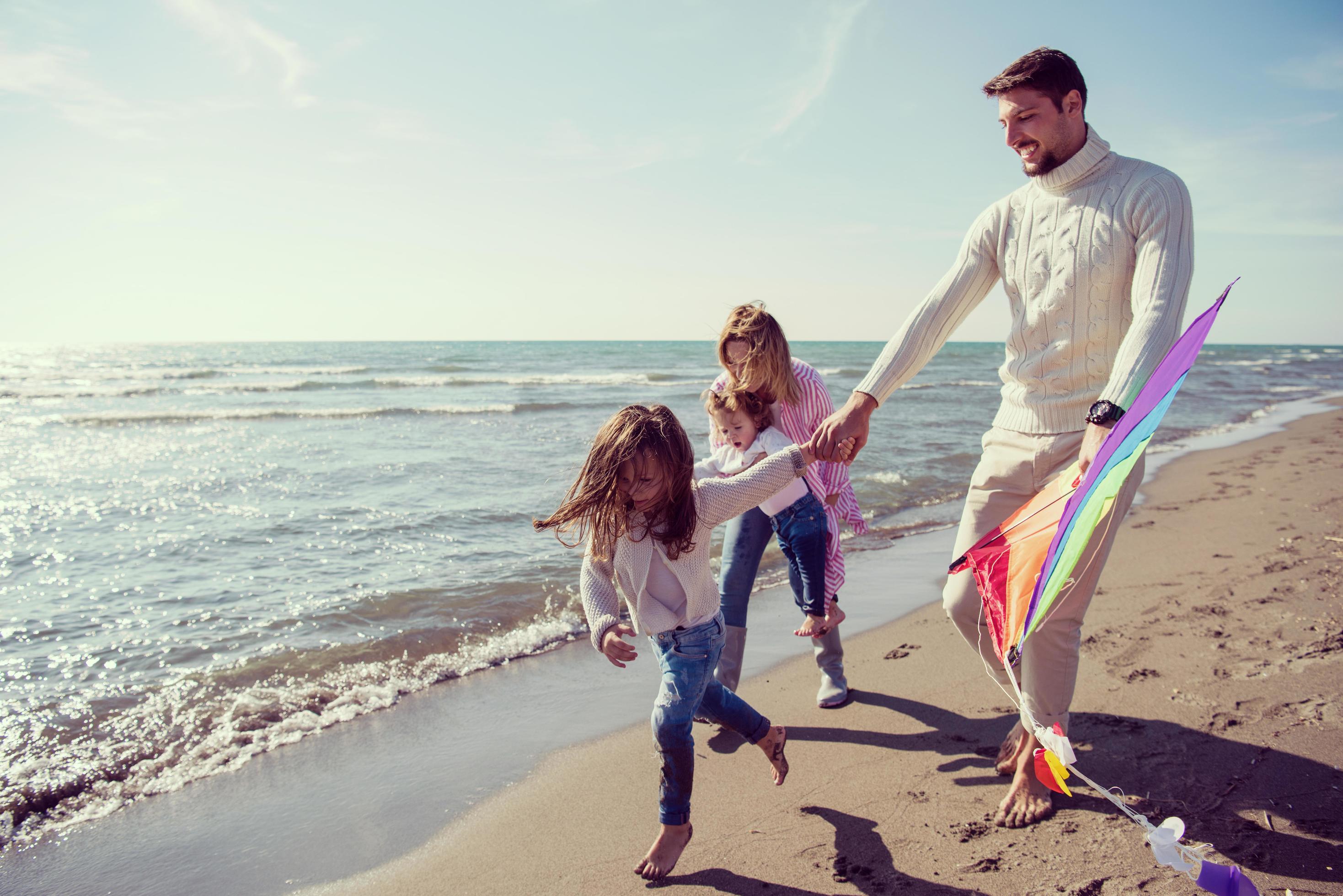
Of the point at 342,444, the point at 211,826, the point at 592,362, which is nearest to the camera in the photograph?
→ the point at 211,826

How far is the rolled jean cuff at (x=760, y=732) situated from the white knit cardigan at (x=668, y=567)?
0.45 m

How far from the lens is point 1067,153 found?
2432 millimetres

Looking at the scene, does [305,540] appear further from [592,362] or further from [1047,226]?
[592,362]

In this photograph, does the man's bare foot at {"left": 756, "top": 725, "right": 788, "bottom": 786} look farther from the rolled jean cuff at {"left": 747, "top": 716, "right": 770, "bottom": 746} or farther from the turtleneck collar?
the turtleneck collar

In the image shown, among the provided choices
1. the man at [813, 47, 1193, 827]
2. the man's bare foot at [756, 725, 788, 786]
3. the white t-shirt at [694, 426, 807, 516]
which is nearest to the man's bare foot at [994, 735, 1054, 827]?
the man at [813, 47, 1193, 827]

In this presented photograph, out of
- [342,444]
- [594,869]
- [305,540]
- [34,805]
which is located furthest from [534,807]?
[342,444]

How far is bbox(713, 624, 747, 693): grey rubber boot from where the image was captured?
11.3 feet

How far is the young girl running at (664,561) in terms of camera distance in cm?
238

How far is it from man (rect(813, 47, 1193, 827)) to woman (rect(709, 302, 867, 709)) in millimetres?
656

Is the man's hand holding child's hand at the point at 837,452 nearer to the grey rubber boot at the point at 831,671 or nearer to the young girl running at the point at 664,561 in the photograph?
the young girl running at the point at 664,561

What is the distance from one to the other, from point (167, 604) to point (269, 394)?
19.4 meters

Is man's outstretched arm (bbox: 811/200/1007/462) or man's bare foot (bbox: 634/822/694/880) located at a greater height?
man's outstretched arm (bbox: 811/200/1007/462)

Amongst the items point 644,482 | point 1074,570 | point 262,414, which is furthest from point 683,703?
point 262,414

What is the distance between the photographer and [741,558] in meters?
3.36
